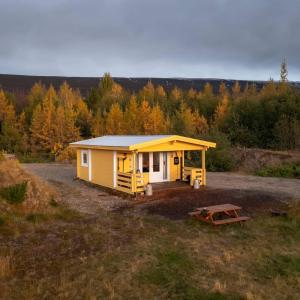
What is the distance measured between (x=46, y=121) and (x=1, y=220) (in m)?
32.4

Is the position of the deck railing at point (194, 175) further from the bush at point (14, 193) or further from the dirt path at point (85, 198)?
the bush at point (14, 193)

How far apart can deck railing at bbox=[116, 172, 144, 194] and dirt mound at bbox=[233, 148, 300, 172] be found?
11472 mm

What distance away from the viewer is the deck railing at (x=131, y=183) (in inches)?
578

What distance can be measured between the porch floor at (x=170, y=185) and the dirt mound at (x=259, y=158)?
864 cm

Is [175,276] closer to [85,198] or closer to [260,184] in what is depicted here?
[85,198]

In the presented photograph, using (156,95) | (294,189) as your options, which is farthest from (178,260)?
(156,95)

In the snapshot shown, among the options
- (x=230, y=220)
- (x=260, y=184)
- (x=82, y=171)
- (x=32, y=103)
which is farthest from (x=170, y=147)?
(x=32, y=103)

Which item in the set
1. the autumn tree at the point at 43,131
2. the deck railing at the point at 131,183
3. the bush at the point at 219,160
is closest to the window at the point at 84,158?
the deck railing at the point at 131,183

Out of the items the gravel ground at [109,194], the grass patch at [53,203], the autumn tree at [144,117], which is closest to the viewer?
the grass patch at [53,203]

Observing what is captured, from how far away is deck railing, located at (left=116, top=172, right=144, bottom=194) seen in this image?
48.2ft

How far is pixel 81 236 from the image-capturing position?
29.9 feet

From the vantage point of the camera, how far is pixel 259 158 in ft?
83.9

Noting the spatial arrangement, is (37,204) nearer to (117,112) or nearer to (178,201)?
(178,201)

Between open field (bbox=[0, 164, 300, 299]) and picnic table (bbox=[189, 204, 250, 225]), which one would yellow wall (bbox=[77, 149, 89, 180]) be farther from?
picnic table (bbox=[189, 204, 250, 225])
